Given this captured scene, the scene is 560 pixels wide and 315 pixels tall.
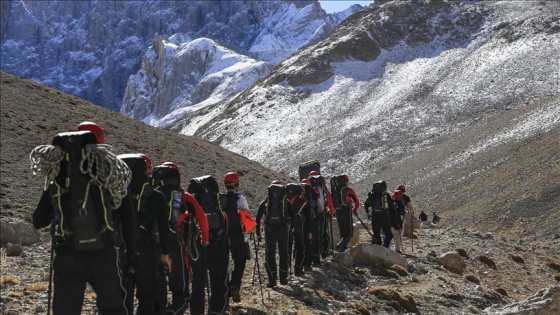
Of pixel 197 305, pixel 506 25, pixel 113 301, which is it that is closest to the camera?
pixel 113 301

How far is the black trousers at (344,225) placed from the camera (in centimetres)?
2122

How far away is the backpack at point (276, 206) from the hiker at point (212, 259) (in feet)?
11.4

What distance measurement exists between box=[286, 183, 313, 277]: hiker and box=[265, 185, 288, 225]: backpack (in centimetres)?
133

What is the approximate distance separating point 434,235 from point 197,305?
21.5 metres

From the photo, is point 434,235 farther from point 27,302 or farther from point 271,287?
point 27,302

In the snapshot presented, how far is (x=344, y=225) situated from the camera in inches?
843

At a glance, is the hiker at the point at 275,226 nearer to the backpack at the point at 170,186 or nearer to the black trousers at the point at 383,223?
the backpack at the point at 170,186

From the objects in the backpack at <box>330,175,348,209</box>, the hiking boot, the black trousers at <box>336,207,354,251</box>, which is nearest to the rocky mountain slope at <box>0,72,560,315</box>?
the hiking boot

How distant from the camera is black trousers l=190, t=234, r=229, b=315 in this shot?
424 inches

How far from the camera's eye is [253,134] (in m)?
106

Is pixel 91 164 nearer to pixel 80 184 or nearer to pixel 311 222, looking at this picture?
pixel 80 184

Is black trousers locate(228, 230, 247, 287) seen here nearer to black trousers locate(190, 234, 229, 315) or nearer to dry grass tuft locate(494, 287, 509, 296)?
black trousers locate(190, 234, 229, 315)

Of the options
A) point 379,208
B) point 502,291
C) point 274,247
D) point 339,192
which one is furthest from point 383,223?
point 274,247

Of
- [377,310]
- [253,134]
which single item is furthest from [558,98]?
[377,310]
